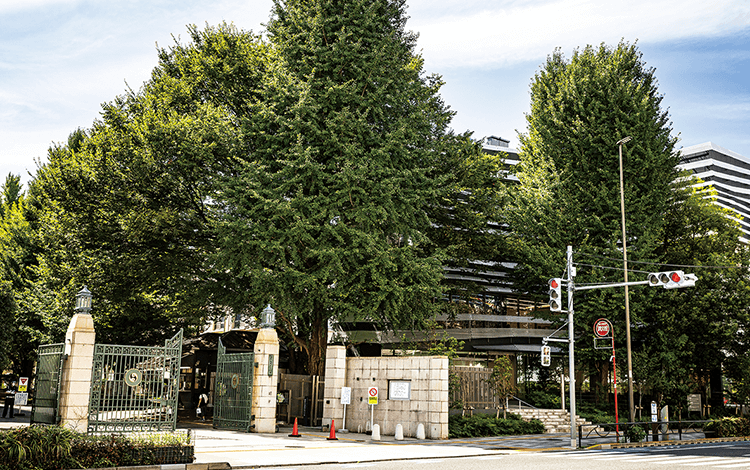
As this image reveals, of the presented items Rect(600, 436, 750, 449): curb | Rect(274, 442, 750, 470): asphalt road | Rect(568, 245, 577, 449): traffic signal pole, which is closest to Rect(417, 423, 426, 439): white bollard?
Rect(274, 442, 750, 470): asphalt road

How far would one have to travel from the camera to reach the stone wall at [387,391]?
2416 cm

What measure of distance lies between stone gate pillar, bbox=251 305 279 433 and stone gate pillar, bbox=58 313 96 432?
310 inches

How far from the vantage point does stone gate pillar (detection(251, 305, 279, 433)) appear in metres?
23.7

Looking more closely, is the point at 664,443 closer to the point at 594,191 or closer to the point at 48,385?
the point at 594,191

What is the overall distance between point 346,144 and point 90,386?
14704 millimetres

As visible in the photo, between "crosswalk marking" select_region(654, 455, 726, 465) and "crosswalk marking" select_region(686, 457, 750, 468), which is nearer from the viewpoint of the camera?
"crosswalk marking" select_region(686, 457, 750, 468)

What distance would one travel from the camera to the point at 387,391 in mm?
25578

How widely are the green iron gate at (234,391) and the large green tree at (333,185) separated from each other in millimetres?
2997

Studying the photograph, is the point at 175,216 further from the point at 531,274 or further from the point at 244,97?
the point at 531,274

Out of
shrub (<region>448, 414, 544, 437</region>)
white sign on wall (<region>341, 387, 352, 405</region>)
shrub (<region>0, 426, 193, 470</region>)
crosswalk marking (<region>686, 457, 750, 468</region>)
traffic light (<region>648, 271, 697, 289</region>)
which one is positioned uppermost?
traffic light (<region>648, 271, 697, 289</region>)

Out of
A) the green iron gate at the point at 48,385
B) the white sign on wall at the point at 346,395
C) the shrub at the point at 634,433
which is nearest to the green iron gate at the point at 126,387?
the green iron gate at the point at 48,385

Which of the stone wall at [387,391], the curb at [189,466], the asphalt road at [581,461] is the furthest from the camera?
the stone wall at [387,391]

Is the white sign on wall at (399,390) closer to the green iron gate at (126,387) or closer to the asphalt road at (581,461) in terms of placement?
the asphalt road at (581,461)

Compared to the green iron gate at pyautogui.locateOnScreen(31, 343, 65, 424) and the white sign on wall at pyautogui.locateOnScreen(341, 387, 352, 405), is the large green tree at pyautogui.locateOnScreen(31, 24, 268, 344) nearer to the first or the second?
the white sign on wall at pyautogui.locateOnScreen(341, 387, 352, 405)
